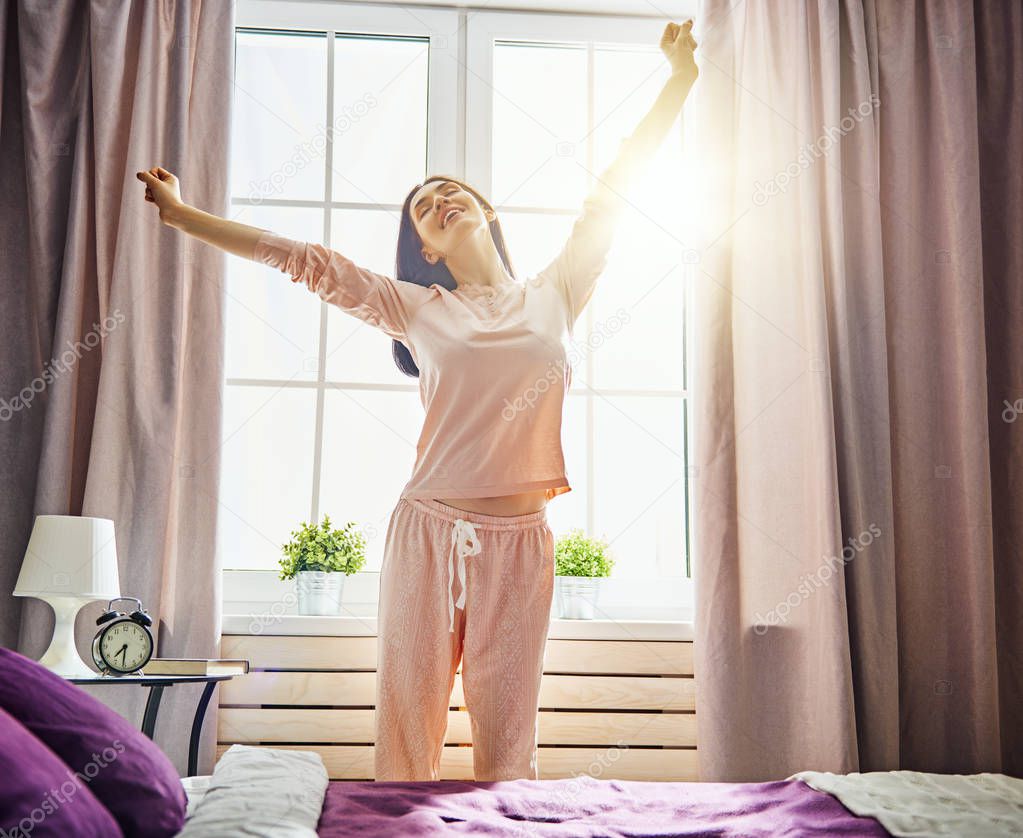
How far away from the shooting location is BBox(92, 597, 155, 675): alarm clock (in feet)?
6.23

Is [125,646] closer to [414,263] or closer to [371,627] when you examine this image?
[371,627]

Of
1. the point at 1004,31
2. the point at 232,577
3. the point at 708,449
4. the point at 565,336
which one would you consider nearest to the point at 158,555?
the point at 232,577

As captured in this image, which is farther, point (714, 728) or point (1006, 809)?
point (714, 728)

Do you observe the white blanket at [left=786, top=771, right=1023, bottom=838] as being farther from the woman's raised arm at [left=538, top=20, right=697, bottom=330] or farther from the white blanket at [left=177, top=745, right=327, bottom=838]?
the woman's raised arm at [left=538, top=20, right=697, bottom=330]

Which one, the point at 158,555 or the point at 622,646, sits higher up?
the point at 158,555

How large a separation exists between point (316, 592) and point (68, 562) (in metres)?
0.60

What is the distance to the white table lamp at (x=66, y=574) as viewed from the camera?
6.38ft

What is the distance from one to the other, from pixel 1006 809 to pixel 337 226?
6.86 ft

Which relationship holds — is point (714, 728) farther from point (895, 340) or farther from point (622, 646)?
point (895, 340)

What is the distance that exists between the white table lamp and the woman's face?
0.93 meters

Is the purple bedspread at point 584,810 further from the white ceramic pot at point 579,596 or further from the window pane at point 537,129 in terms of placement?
the window pane at point 537,129

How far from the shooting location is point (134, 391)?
7.52 ft

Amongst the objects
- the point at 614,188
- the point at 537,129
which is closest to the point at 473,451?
the point at 614,188

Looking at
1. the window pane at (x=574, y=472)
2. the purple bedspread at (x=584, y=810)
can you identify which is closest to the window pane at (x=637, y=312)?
the window pane at (x=574, y=472)
